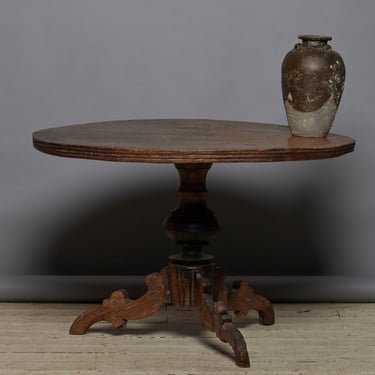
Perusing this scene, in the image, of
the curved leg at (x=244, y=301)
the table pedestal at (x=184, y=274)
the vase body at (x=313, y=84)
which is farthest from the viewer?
the curved leg at (x=244, y=301)

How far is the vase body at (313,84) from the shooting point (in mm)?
3473

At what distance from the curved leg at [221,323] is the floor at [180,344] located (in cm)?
5

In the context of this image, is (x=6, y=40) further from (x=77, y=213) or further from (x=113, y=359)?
(x=113, y=359)

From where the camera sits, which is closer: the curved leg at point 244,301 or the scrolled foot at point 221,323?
the scrolled foot at point 221,323

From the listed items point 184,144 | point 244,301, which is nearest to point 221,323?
point 244,301

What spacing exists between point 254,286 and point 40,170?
102 centimetres

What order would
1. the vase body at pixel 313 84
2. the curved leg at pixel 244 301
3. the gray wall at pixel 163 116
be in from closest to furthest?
the vase body at pixel 313 84 → the curved leg at pixel 244 301 → the gray wall at pixel 163 116

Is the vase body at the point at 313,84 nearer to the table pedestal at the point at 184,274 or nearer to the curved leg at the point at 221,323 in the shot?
the table pedestal at the point at 184,274

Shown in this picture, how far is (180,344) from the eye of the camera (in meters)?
3.73

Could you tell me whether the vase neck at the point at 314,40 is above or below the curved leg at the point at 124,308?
above

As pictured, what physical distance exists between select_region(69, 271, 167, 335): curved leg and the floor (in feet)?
0.16

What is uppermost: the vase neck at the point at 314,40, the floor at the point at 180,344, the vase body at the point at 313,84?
the vase neck at the point at 314,40

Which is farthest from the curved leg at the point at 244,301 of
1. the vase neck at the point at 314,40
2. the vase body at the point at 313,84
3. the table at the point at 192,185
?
the vase neck at the point at 314,40

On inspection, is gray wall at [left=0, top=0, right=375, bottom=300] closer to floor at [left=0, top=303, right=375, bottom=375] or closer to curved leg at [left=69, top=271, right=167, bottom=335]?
floor at [left=0, top=303, right=375, bottom=375]
